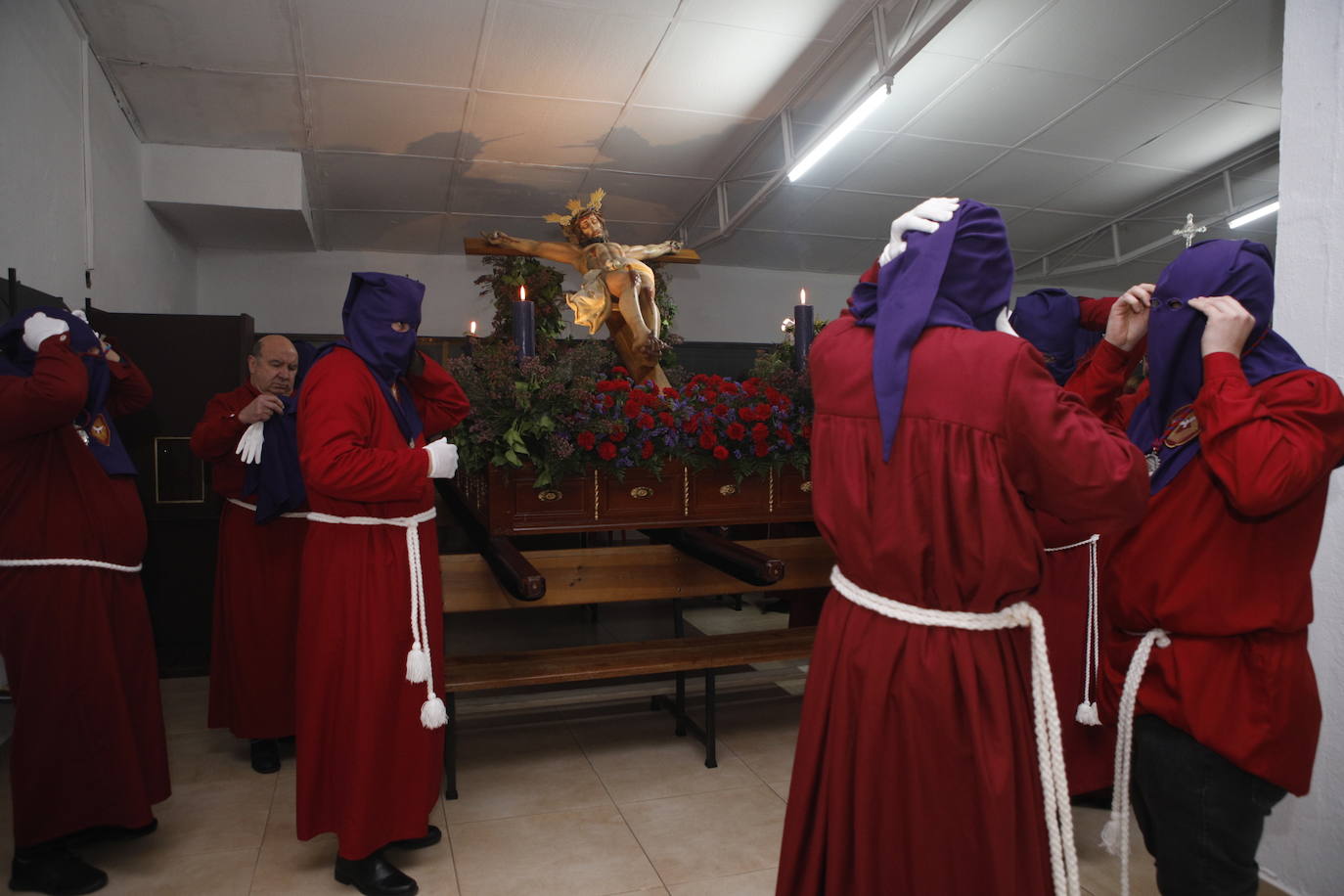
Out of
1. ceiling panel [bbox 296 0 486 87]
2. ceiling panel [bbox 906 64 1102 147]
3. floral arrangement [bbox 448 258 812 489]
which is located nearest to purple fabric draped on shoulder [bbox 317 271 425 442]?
floral arrangement [bbox 448 258 812 489]

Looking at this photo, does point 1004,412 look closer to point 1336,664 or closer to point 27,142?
point 1336,664

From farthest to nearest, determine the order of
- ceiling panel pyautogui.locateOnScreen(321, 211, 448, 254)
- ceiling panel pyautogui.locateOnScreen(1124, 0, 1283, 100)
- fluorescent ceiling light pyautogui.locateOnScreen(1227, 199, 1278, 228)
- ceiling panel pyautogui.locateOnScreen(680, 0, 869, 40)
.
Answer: ceiling panel pyautogui.locateOnScreen(321, 211, 448, 254), fluorescent ceiling light pyautogui.locateOnScreen(1227, 199, 1278, 228), ceiling panel pyautogui.locateOnScreen(1124, 0, 1283, 100), ceiling panel pyautogui.locateOnScreen(680, 0, 869, 40)

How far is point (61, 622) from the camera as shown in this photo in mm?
2504

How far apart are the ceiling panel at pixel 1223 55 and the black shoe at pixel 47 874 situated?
23.0ft

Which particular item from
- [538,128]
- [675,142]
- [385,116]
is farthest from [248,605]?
[675,142]

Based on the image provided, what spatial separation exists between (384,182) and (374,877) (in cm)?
627

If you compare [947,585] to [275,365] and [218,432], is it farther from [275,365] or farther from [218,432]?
[218,432]

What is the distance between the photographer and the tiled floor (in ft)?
8.64

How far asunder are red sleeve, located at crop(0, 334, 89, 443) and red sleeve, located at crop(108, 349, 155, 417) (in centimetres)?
78

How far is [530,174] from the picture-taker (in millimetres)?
7273

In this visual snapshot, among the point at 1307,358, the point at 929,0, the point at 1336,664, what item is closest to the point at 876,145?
the point at 929,0

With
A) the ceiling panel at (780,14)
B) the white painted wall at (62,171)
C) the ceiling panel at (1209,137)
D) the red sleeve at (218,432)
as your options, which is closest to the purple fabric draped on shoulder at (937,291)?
the red sleeve at (218,432)

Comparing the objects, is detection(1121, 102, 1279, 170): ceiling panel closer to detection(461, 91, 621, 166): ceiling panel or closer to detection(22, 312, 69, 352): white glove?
detection(461, 91, 621, 166): ceiling panel

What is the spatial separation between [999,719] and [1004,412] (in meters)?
0.52
